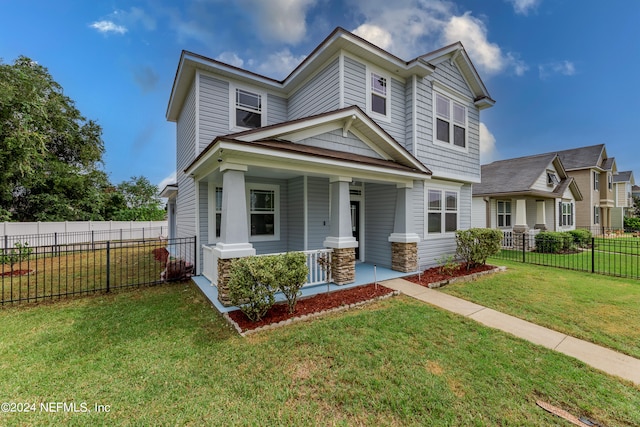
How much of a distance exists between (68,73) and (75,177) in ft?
31.0

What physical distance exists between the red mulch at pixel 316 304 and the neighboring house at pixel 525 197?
1446 centimetres

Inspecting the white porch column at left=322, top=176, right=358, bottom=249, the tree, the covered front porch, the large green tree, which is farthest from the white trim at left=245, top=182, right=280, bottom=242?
the tree

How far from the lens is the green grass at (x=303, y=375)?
273cm

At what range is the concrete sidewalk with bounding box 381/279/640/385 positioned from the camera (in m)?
3.60

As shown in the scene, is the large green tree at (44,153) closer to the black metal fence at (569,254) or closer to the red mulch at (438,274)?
the red mulch at (438,274)

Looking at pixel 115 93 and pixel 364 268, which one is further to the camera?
pixel 115 93

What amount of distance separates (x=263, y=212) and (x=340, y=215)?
10.6 ft

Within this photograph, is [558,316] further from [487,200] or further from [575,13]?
[575,13]

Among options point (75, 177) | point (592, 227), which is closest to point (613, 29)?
point (592, 227)

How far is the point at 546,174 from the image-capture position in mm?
18344

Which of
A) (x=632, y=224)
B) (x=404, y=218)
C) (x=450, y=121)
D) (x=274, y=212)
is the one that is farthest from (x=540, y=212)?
(x=632, y=224)

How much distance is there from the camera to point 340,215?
698 cm

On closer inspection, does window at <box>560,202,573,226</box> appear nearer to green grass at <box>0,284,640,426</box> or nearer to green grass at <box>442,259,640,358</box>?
green grass at <box>442,259,640,358</box>

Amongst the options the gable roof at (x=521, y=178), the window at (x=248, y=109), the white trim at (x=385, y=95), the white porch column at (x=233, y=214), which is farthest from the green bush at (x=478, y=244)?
the gable roof at (x=521, y=178)
